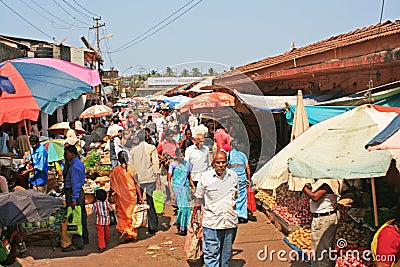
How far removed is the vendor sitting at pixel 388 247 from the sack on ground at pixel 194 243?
7.67 ft

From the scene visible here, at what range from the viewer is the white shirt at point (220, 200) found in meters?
4.58

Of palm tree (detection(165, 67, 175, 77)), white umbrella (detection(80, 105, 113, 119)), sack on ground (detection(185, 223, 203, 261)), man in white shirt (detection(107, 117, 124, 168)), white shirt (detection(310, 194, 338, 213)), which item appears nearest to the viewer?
white shirt (detection(310, 194, 338, 213))

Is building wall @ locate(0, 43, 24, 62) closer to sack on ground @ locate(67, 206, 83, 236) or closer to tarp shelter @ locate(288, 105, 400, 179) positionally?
sack on ground @ locate(67, 206, 83, 236)

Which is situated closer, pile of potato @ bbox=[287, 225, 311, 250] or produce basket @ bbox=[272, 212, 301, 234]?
pile of potato @ bbox=[287, 225, 311, 250]

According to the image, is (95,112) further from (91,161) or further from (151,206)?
(151,206)

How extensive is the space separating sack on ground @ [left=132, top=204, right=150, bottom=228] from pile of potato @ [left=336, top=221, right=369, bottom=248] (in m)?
2.84

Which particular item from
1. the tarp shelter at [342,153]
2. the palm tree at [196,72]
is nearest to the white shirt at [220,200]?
the tarp shelter at [342,153]

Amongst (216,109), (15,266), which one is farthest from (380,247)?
(216,109)

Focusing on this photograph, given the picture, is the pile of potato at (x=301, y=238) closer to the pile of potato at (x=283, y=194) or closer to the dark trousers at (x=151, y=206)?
the pile of potato at (x=283, y=194)

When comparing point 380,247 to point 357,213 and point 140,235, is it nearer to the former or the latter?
point 357,213

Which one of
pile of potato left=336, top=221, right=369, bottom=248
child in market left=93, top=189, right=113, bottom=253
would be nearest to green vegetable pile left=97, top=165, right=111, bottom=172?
child in market left=93, top=189, right=113, bottom=253

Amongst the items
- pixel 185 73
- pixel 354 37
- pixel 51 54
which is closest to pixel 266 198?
pixel 185 73

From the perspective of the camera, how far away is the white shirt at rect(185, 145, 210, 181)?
638 centimetres

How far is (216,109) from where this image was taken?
1166cm
